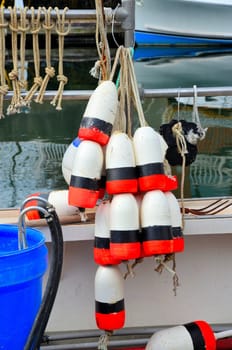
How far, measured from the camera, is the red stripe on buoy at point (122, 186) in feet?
6.31

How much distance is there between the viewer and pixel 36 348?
1740 mm

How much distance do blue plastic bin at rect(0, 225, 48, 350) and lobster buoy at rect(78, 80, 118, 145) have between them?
1.37 ft

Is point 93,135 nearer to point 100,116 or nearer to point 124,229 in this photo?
point 100,116

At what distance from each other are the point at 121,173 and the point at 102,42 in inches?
19.9

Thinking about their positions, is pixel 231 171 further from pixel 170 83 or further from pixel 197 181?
pixel 170 83

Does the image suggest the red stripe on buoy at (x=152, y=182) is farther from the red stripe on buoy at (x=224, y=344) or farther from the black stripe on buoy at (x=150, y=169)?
the red stripe on buoy at (x=224, y=344)

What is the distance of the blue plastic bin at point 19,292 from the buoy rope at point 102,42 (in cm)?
74

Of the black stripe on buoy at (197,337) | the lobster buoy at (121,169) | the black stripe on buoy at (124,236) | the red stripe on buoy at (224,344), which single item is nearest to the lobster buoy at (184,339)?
the black stripe on buoy at (197,337)

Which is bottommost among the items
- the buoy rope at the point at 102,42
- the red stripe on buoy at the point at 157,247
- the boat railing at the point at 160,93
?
the red stripe on buoy at the point at 157,247

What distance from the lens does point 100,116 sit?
1.98m

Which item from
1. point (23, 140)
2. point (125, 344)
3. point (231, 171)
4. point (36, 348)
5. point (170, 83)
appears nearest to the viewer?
point (36, 348)

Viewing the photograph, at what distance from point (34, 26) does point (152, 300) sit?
1.14m

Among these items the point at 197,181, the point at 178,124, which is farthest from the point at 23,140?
the point at 178,124

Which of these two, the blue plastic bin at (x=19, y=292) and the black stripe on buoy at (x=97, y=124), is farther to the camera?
the black stripe on buoy at (x=97, y=124)
